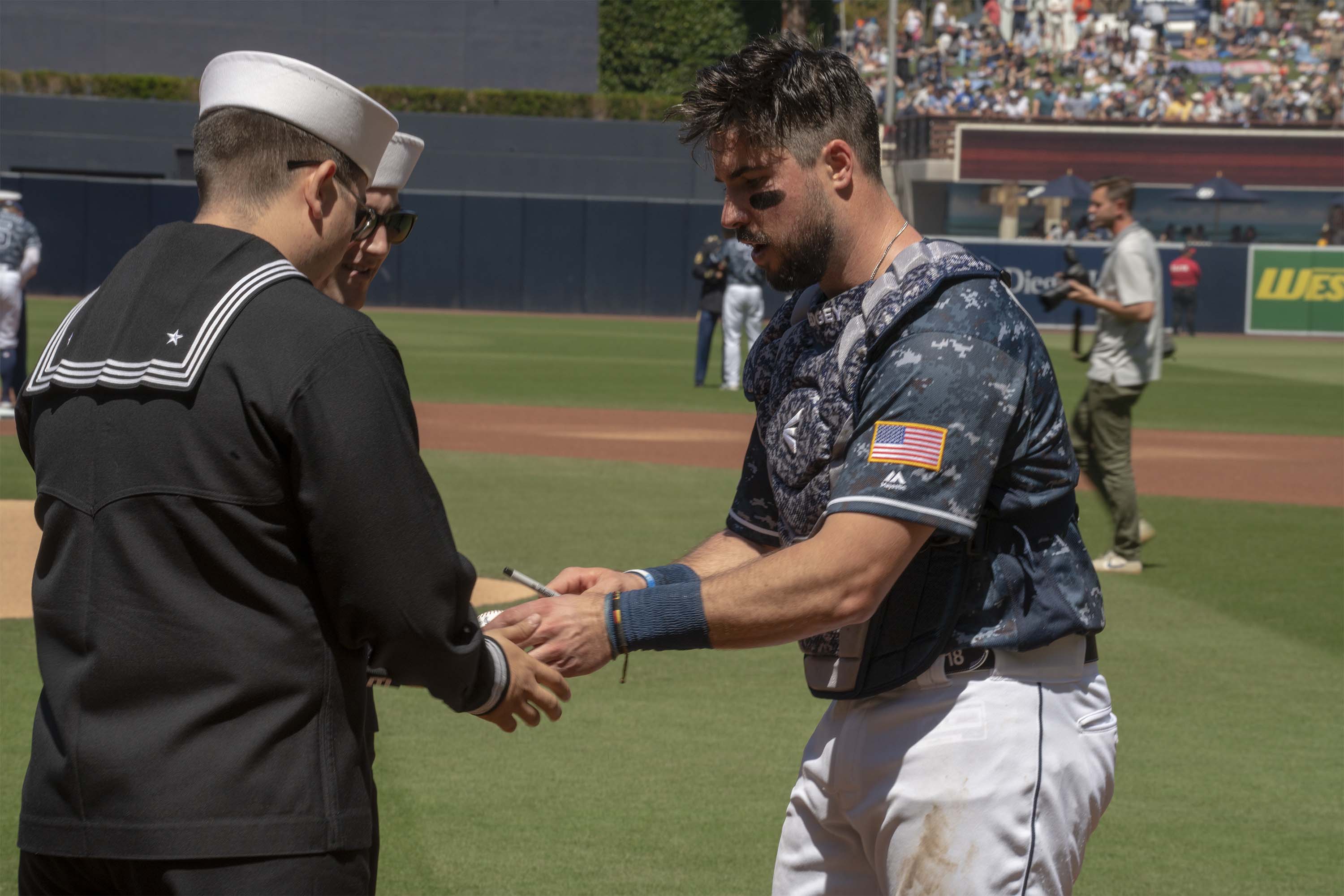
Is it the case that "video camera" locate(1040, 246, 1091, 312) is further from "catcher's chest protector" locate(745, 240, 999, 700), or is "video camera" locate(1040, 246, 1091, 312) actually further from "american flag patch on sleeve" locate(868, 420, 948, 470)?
"american flag patch on sleeve" locate(868, 420, 948, 470)

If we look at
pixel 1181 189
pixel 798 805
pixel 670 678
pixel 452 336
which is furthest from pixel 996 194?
pixel 798 805

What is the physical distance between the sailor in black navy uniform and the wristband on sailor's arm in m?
0.74

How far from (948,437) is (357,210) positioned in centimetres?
106

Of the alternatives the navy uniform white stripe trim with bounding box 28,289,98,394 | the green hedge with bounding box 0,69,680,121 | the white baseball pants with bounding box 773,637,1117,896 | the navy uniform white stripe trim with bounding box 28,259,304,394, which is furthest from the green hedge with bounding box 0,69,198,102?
the white baseball pants with bounding box 773,637,1117,896

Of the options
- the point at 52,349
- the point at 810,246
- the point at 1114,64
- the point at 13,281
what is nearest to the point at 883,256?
the point at 810,246

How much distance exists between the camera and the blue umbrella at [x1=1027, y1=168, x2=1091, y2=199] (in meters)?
41.5

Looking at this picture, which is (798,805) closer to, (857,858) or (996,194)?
(857,858)

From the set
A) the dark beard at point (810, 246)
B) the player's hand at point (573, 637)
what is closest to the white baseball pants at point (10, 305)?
the player's hand at point (573, 637)

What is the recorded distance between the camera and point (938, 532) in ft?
8.83

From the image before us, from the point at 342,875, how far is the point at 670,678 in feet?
16.0

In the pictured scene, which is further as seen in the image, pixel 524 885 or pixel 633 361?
pixel 633 361

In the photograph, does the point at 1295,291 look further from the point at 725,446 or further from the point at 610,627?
the point at 610,627

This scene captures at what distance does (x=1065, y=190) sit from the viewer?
4156cm

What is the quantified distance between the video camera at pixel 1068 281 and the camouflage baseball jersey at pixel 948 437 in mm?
7177
